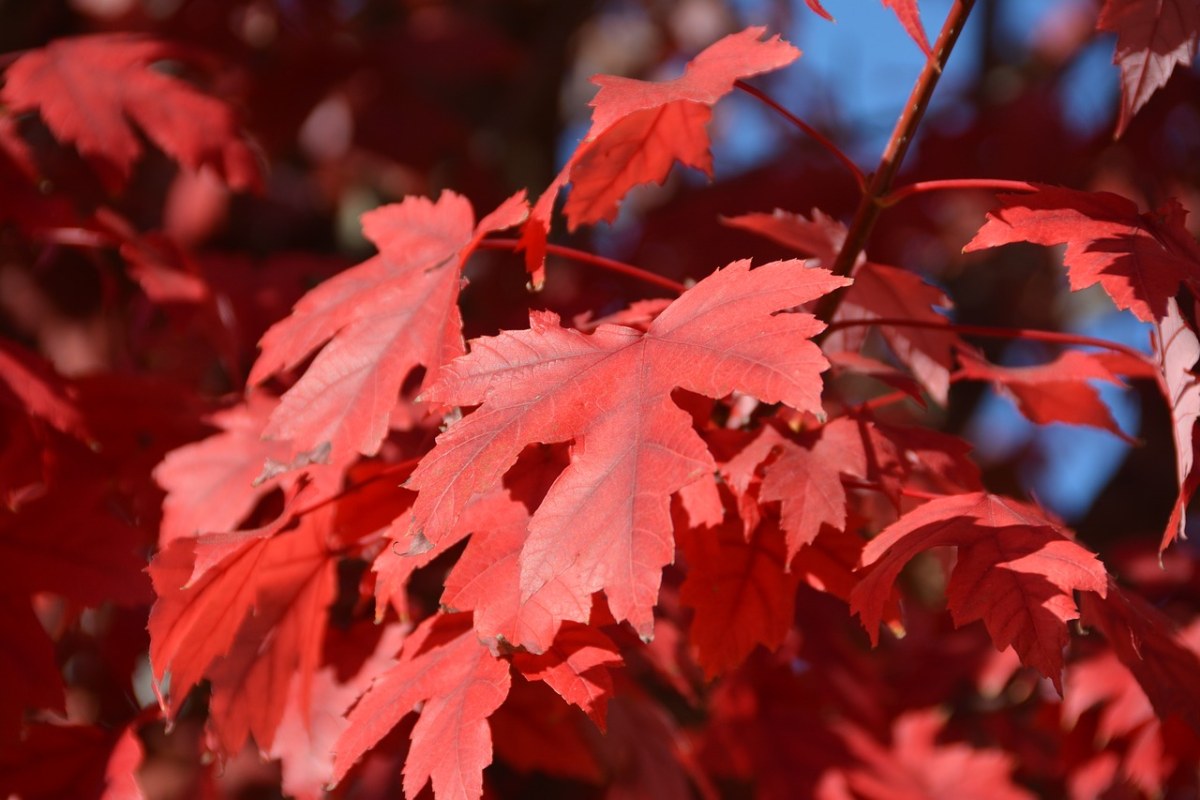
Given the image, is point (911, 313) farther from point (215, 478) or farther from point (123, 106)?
point (123, 106)

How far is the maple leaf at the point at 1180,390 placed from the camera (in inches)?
31.8

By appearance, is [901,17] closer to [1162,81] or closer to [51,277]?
[1162,81]

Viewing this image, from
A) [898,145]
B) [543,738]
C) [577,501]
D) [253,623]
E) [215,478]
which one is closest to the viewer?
[577,501]

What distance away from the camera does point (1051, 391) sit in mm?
1184

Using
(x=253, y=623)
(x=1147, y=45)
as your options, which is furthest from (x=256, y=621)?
(x=1147, y=45)

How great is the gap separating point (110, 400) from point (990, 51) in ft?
8.68

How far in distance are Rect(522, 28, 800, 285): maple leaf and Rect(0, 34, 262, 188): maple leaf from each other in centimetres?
67

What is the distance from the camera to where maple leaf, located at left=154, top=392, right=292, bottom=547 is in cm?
114

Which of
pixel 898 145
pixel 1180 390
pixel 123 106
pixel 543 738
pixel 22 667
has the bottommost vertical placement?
pixel 543 738

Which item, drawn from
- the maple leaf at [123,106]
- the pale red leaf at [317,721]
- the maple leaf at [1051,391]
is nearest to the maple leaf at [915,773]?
the maple leaf at [1051,391]

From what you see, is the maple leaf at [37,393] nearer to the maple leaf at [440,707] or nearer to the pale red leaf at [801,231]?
the maple leaf at [440,707]

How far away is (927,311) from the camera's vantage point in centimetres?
115

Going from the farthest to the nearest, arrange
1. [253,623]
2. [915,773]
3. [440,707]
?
1. [915,773]
2. [253,623]
3. [440,707]

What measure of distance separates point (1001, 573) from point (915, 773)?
1034 mm
